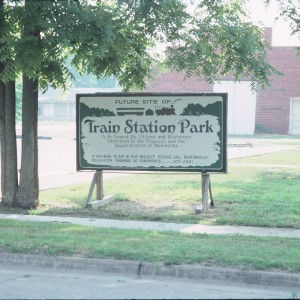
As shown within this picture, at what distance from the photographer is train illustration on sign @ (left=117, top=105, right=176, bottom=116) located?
1320 centimetres

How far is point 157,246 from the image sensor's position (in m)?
8.76

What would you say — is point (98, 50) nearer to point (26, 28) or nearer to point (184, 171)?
point (26, 28)

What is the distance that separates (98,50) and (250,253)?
3987 millimetres

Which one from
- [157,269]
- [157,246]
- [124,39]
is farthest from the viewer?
[124,39]

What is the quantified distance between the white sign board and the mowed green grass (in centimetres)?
92

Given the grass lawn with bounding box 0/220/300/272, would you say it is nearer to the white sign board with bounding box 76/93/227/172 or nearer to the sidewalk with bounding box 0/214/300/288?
the sidewalk with bounding box 0/214/300/288

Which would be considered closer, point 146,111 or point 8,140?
point 8,140

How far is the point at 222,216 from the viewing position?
12.2 metres

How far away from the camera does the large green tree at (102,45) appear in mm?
10125

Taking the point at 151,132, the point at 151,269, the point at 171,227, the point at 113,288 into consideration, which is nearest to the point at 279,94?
the point at 151,132

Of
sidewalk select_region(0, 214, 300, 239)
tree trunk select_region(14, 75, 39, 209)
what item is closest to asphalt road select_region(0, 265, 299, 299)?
sidewalk select_region(0, 214, 300, 239)

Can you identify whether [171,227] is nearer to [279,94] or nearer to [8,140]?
[8,140]

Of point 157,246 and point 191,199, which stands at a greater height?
point 157,246

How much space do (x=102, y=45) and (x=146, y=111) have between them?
3.33 meters
